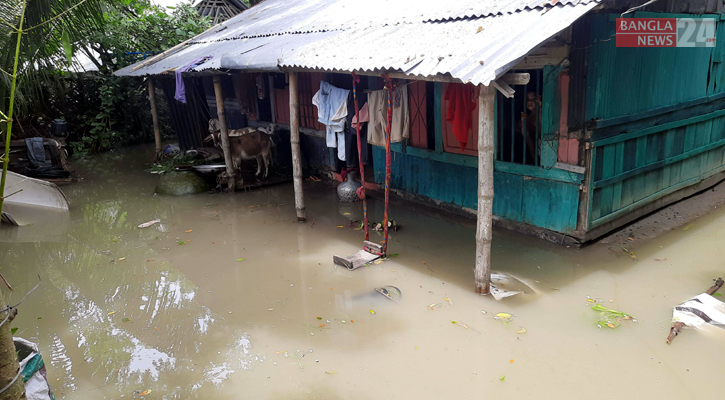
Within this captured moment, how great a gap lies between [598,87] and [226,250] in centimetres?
556

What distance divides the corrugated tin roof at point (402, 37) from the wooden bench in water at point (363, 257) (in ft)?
8.01

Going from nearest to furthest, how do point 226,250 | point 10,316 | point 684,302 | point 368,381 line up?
point 10,316 → point 368,381 → point 684,302 → point 226,250

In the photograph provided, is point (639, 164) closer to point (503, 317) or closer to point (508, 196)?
point (508, 196)

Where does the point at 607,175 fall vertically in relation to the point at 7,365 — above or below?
below

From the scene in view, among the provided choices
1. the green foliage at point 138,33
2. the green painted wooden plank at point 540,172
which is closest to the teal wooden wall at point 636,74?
the green painted wooden plank at point 540,172

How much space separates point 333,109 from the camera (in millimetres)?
8414

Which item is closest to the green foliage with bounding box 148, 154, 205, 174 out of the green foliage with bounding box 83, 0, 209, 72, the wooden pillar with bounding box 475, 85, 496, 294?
the green foliage with bounding box 83, 0, 209, 72

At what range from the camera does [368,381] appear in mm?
4223

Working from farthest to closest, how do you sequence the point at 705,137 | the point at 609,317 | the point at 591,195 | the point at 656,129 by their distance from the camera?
1. the point at 705,137
2. the point at 656,129
3. the point at 591,195
4. the point at 609,317

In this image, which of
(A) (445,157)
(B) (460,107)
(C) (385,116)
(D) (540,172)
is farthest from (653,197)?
A: (C) (385,116)

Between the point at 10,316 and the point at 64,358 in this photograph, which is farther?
the point at 64,358

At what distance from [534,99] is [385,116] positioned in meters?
2.24

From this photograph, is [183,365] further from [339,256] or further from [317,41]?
[317,41]

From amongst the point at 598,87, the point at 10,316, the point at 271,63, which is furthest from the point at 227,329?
the point at 598,87
